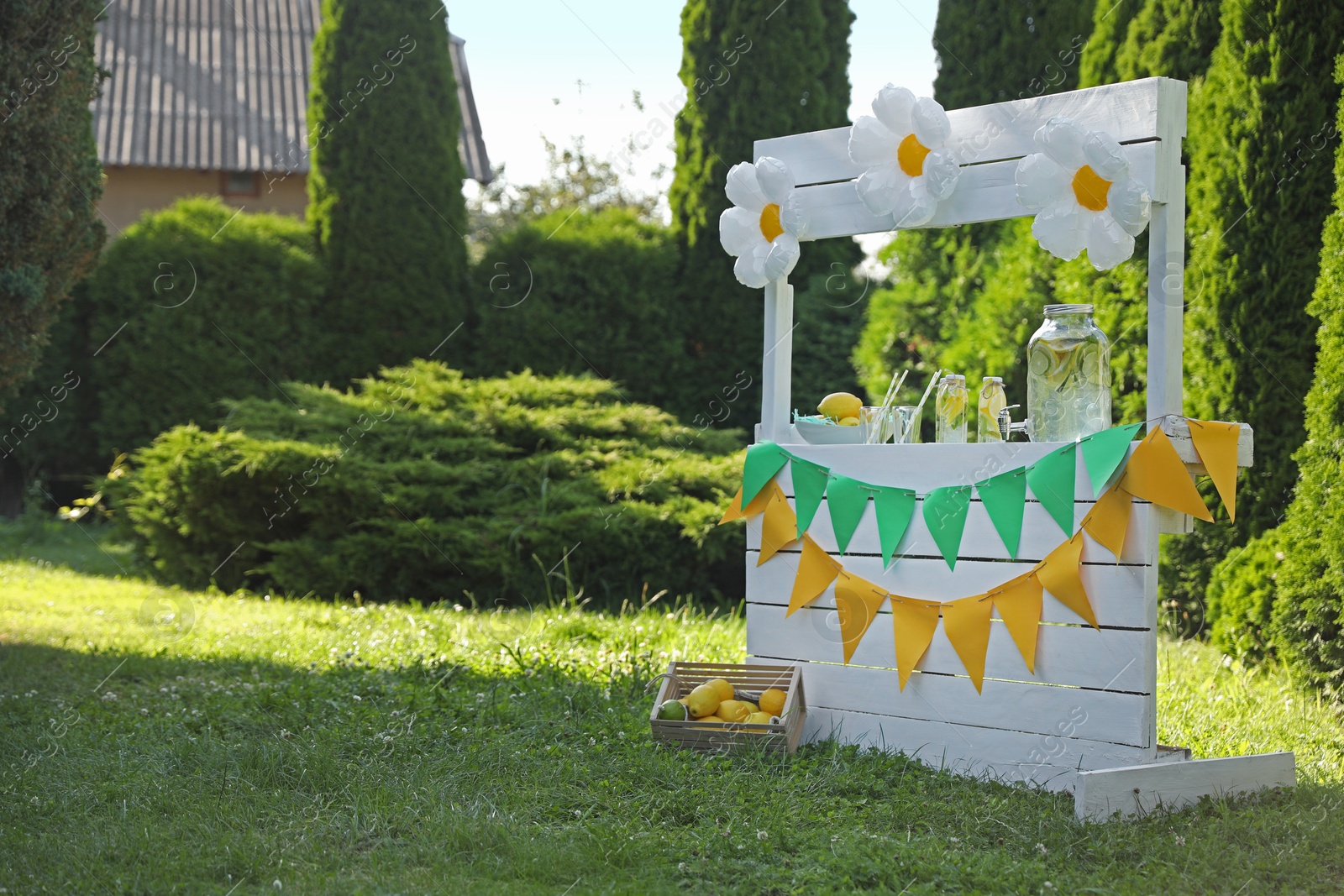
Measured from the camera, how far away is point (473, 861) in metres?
2.38

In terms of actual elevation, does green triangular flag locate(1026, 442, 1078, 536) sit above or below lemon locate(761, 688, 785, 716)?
above

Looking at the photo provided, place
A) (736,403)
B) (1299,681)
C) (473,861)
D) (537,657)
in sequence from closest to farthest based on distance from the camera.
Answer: (473,861) < (1299,681) < (537,657) < (736,403)

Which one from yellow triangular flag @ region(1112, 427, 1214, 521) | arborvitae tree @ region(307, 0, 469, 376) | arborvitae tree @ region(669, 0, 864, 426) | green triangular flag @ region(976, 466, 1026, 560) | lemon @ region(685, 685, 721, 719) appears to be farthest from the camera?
arborvitae tree @ region(307, 0, 469, 376)

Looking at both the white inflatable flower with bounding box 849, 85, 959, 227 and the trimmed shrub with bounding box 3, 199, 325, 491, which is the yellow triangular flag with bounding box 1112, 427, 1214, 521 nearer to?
the white inflatable flower with bounding box 849, 85, 959, 227

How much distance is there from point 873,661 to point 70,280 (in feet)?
13.4

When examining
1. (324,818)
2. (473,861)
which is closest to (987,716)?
(473,861)

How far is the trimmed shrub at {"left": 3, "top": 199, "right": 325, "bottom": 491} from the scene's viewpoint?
8.88 metres

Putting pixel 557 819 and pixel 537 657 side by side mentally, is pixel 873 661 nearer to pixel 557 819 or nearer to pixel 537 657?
pixel 557 819

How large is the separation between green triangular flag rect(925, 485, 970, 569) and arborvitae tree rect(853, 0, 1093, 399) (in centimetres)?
339

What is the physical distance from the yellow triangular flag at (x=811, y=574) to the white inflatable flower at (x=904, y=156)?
106 cm

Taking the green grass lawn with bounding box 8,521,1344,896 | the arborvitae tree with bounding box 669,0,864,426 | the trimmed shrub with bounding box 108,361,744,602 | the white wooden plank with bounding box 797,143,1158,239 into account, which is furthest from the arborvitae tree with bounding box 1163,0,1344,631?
the arborvitae tree with bounding box 669,0,864,426

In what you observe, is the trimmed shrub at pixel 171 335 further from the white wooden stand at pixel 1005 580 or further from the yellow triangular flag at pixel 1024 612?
the yellow triangular flag at pixel 1024 612

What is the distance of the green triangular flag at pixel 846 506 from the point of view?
343cm

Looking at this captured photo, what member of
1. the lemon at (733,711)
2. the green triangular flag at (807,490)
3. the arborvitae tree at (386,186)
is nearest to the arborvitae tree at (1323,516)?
the green triangular flag at (807,490)
